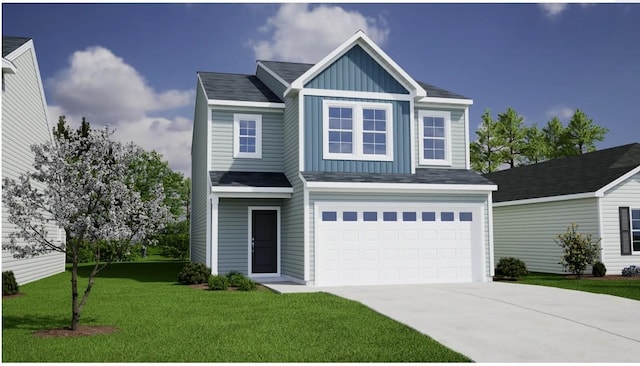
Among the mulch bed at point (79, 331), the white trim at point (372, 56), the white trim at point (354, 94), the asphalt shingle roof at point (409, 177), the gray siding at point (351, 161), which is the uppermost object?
the white trim at point (372, 56)

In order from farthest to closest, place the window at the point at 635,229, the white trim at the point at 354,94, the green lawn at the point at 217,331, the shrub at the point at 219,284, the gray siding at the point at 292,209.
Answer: the window at the point at 635,229 < the white trim at the point at 354,94 < the gray siding at the point at 292,209 < the shrub at the point at 219,284 < the green lawn at the point at 217,331

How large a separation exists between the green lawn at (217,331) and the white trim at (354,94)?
665cm

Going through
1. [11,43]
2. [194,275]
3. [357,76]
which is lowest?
[194,275]

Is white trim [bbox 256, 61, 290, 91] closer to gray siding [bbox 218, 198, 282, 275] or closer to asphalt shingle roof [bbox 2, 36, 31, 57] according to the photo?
gray siding [bbox 218, 198, 282, 275]

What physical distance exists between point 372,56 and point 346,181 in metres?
4.44

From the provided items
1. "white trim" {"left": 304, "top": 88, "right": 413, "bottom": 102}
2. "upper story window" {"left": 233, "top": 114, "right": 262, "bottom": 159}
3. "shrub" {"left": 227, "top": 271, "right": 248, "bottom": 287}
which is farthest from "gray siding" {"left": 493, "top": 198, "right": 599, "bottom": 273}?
"shrub" {"left": 227, "top": 271, "right": 248, "bottom": 287}

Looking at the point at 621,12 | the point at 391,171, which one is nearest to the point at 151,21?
the point at 391,171

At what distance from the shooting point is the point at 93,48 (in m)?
33.0

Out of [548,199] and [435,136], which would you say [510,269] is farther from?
[435,136]

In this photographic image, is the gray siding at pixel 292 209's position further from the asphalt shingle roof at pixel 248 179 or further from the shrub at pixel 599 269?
the shrub at pixel 599 269

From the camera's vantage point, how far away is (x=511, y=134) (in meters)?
47.0

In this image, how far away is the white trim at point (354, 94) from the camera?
714 inches

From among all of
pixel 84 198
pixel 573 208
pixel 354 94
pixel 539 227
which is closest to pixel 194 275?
pixel 354 94

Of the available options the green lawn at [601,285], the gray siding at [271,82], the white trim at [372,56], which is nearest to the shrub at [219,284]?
the white trim at [372,56]
